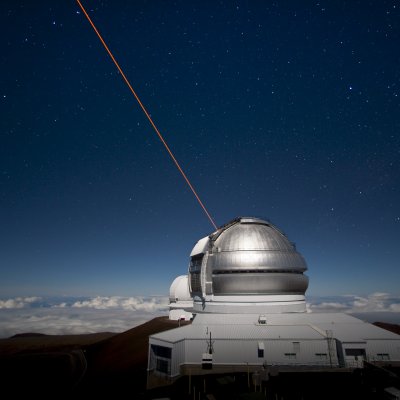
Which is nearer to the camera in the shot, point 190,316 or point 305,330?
point 305,330

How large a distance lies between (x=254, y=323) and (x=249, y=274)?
187 inches

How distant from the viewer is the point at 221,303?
32.0 metres

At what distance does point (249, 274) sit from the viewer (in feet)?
104

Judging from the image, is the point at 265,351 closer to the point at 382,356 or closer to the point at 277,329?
the point at 277,329

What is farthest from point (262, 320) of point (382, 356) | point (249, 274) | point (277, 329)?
point (382, 356)

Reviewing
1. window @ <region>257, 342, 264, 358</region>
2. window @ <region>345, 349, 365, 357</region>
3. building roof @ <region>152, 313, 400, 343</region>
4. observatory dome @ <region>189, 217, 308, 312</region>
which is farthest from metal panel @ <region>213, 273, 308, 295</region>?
window @ <region>345, 349, 365, 357</region>

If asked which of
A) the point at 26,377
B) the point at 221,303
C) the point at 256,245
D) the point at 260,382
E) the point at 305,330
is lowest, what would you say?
the point at 26,377

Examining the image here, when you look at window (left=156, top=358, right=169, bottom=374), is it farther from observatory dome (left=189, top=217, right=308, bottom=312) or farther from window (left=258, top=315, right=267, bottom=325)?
window (left=258, top=315, right=267, bottom=325)

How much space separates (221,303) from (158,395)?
39.9 feet

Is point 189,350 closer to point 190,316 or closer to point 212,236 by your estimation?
point 212,236

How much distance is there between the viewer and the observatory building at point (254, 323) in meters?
24.8

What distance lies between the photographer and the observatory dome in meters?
31.5

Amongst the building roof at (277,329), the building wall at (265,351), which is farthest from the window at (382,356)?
the building wall at (265,351)

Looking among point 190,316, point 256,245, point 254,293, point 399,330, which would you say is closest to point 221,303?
point 254,293
